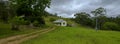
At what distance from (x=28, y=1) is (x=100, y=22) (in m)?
65.2

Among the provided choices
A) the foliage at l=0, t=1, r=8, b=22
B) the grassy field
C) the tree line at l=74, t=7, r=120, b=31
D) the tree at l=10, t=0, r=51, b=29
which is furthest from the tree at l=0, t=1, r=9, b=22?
the tree line at l=74, t=7, r=120, b=31

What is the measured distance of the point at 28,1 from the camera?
6869cm

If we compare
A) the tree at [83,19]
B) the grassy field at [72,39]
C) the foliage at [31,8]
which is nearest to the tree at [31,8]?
the foliage at [31,8]

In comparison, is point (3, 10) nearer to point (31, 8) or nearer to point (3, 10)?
point (3, 10)

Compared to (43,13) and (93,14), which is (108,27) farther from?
(43,13)

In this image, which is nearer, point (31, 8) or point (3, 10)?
point (3, 10)

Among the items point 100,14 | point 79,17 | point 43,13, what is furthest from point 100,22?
point 43,13

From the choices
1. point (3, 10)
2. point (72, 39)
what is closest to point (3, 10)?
point (3, 10)

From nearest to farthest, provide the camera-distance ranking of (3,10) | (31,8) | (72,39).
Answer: (72,39), (3,10), (31,8)

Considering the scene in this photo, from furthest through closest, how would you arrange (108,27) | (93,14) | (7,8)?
(93,14) → (108,27) → (7,8)

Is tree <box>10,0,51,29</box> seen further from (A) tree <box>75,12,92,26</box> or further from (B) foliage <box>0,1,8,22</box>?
(A) tree <box>75,12,92,26</box>

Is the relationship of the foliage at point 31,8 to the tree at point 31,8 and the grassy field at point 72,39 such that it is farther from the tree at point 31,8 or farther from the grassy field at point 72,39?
the grassy field at point 72,39

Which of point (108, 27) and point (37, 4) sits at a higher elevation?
point (37, 4)

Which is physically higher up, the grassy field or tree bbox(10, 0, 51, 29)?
tree bbox(10, 0, 51, 29)
